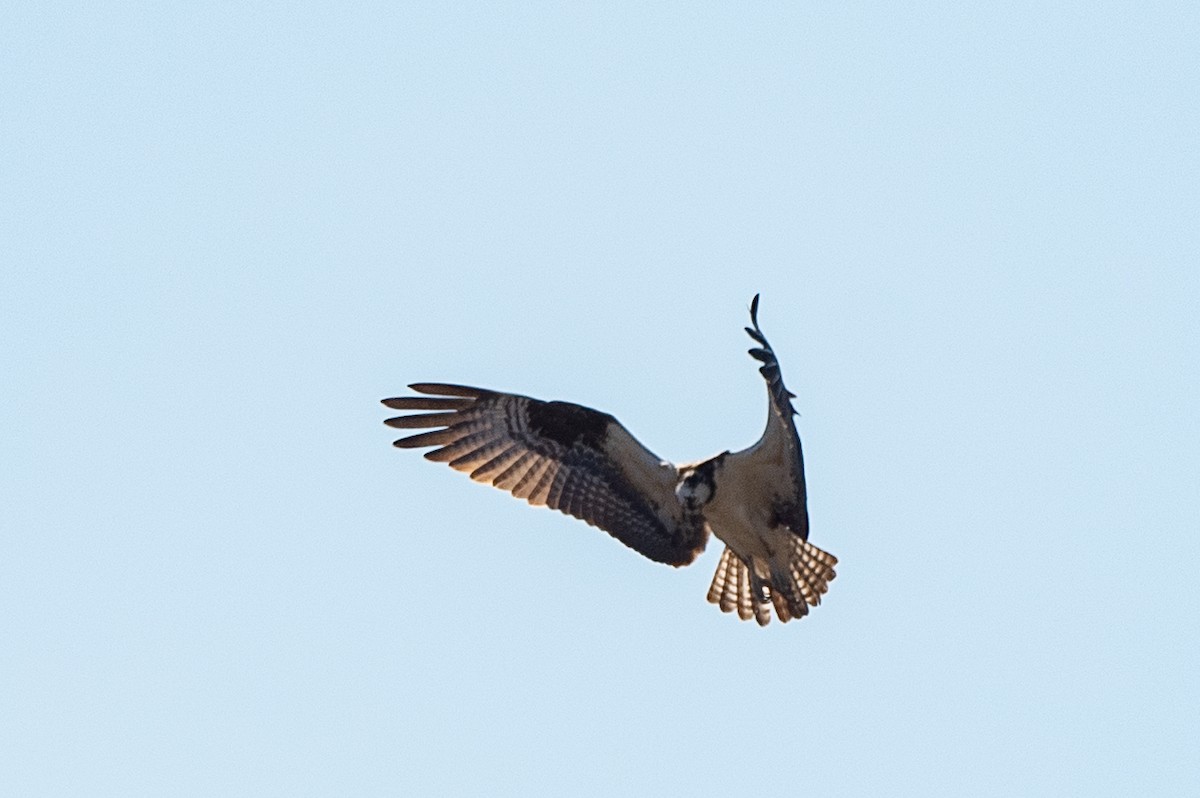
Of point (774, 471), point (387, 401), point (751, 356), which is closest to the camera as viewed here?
point (751, 356)

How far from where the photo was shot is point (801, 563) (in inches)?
543

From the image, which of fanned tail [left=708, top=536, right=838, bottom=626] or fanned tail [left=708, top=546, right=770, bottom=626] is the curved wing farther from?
fanned tail [left=708, top=546, right=770, bottom=626]

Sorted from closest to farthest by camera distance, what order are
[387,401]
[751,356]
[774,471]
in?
[751,356] → [774,471] → [387,401]

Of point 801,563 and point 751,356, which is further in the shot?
point 801,563

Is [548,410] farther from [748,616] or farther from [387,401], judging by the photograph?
[748,616]

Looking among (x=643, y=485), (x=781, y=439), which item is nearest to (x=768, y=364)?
(x=781, y=439)

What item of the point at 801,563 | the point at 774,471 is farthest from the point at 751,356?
the point at 801,563

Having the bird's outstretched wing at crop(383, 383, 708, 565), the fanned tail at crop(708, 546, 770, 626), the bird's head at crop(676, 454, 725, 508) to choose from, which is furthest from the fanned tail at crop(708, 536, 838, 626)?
the bird's head at crop(676, 454, 725, 508)

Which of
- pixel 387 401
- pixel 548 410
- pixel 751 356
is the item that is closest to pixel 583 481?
pixel 548 410

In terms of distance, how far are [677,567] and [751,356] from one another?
2.48 m

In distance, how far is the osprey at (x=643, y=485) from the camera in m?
13.4

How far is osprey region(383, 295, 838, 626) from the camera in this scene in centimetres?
1339

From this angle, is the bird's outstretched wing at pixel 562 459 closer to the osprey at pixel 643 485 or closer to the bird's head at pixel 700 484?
the osprey at pixel 643 485

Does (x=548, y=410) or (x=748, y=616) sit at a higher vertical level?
(x=548, y=410)
